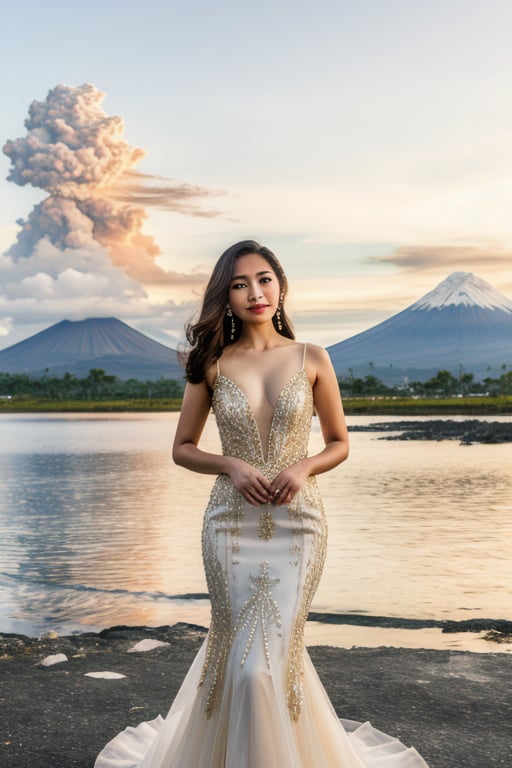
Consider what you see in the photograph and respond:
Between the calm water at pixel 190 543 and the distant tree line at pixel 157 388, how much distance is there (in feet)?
336

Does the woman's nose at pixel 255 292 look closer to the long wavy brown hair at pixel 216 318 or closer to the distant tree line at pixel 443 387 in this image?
the long wavy brown hair at pixel 216 318

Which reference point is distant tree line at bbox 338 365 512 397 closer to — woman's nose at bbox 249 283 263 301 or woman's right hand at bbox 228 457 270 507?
woman's nose at bbox 249 283 263 301

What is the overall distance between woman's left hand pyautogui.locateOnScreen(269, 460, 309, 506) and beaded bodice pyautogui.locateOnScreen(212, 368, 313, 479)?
0.15 m

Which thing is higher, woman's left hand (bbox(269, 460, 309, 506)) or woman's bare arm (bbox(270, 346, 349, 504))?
woman's bare arm (bbox(270, 346, 349, 504))

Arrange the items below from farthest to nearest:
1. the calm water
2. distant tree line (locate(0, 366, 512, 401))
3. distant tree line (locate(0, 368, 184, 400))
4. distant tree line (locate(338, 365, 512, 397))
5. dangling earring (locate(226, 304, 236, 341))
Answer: distant tree line (locate(0, 368, 184, 400)) < distant tree line (locate(0, 366, 512, 401)) < distant tree line (locate(338, 365, 512, 397)) < the calm water < dangling earring (locate(226, 304, 236, 341))

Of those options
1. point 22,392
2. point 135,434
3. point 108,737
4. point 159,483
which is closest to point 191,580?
point 108,737

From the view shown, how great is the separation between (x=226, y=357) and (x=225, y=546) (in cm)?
85

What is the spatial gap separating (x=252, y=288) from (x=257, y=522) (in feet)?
3.29

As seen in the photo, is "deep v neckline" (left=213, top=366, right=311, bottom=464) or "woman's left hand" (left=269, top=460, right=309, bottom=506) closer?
"woman's left hand" (left=269, top=460, right=309, bottom=506)

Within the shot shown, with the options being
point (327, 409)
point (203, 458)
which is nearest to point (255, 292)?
point (327, 409)

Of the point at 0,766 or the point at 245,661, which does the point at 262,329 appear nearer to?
the point at 245,661

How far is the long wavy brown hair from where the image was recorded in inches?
176

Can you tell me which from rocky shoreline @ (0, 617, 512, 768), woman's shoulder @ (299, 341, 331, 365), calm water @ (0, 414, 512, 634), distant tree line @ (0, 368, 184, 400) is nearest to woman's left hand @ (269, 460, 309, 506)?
woman's shoulder @ (299, 341, 331, 365)

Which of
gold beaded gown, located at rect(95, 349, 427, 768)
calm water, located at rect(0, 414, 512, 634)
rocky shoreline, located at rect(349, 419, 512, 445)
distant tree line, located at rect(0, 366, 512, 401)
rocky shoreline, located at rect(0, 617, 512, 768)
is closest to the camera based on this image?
gold beaded gown, located at rect(95, 349, 427, 768)
